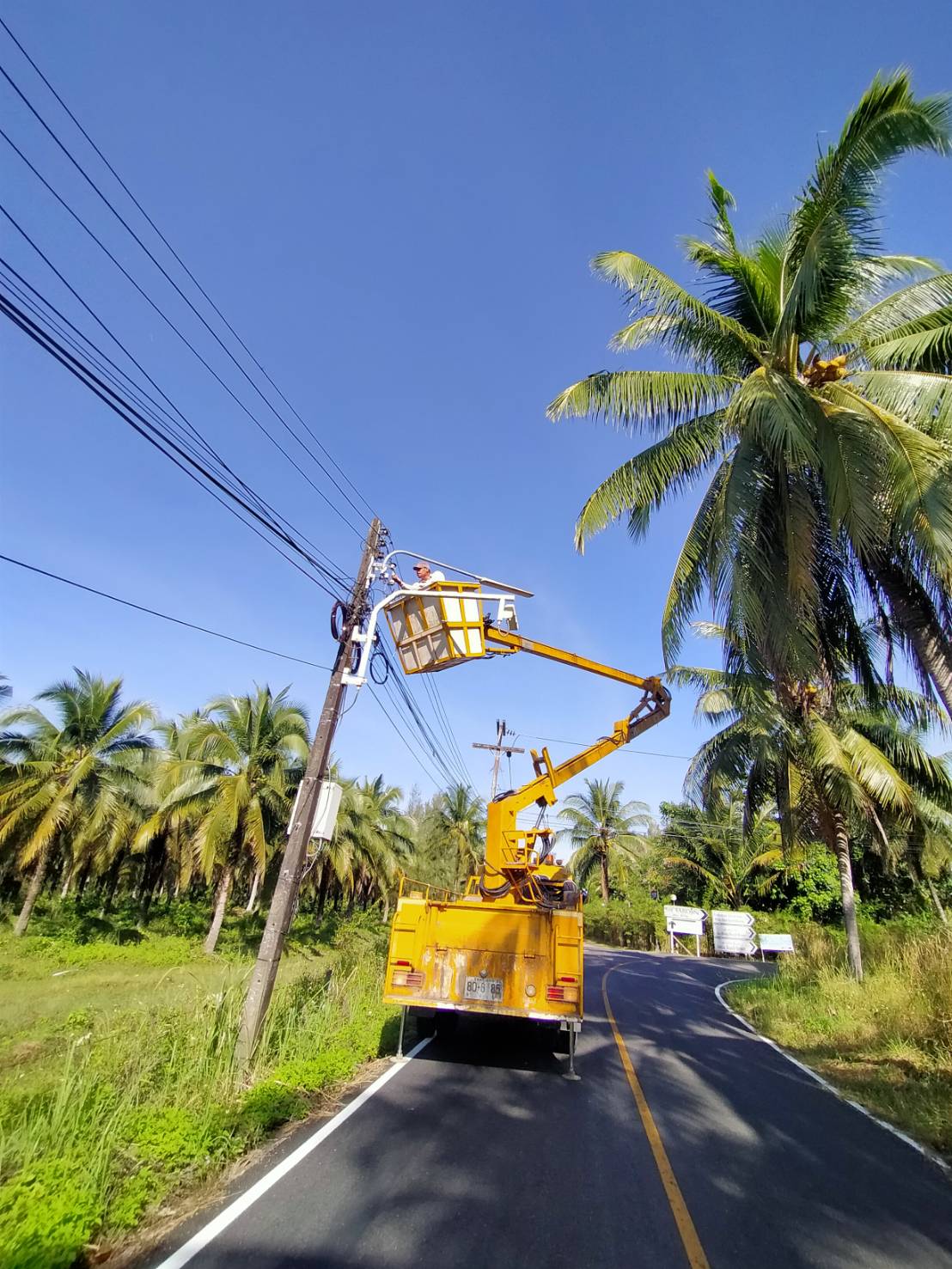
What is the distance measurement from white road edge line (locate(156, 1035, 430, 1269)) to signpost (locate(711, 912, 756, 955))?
Result: 31.0 m

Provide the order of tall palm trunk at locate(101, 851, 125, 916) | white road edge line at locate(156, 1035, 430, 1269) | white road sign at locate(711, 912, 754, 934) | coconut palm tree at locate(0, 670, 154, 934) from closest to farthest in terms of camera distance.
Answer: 1. white road edge line at locate(156, 1035, 430, 1269)
2. coconut palm tree at locate(0, 670, 154, 934)
3. tall palm trunk at locate(101, 851, 125, 916)
4. white road sign at locate(711, 912, 754, 934)

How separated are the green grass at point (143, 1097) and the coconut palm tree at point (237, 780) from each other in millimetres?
9806

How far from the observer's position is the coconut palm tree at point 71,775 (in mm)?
20141

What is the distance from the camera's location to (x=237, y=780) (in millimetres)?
20672

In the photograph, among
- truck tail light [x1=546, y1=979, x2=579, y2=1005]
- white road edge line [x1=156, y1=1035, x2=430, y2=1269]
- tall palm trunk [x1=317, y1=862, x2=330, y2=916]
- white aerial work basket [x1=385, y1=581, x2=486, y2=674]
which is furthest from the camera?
tall palm trunk [x1=317, y1=862, x2=330, y2=916]

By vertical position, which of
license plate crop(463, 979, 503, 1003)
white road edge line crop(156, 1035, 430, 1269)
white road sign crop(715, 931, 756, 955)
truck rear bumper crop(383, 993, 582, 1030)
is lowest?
white road edge line crop(156, 1035, 430, 1269)

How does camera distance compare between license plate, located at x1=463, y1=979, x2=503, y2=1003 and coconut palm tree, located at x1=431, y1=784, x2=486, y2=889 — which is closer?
license plate, located at x1=463, y1=979, x2=503, y2=1003

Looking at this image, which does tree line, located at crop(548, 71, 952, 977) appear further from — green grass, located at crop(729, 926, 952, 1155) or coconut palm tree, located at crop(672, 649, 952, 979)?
green grass, located at crop(729, 926, 952, 1155)

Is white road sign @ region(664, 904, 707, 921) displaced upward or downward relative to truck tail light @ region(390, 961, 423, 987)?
upward

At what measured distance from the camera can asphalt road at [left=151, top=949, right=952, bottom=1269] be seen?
11.9ft

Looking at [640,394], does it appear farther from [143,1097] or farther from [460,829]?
[460,829]

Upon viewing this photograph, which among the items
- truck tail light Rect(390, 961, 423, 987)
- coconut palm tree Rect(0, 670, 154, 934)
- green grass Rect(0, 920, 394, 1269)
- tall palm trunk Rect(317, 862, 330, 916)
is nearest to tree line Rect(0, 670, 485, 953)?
coconut palm tree Rect(0, 670, 154, 934)

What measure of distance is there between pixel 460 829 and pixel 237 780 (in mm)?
24569

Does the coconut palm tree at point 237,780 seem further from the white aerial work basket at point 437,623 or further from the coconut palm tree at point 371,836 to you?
the white aerial work basket at point 437,623
